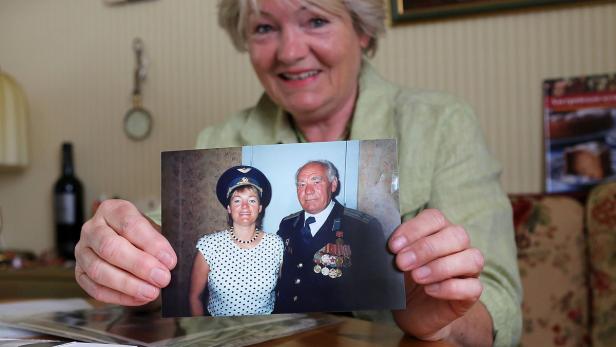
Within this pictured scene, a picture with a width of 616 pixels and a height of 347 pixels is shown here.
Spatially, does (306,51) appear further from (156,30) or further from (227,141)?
(156,30)

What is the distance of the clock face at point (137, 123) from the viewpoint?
2072 millimetres

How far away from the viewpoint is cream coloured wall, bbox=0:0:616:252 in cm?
160

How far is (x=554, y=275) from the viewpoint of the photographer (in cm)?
135

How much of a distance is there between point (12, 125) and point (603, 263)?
2027 mm

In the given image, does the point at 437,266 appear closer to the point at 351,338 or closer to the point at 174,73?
the point at 351,338

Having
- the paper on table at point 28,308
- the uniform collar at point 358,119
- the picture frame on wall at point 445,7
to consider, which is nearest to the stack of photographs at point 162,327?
the paper on table at point 28,308

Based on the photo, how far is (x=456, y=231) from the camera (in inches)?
24.9

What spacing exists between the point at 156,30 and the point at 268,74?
3.87ft

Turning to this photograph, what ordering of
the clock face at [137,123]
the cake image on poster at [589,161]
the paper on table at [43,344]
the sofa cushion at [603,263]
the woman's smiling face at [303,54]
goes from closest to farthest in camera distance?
the paper on table at [43,344] < the woman's smiling face at [303,54] < the sofa cushion at [603,263] < the cake image on poster at [589,161] < the clock face at [137,123]

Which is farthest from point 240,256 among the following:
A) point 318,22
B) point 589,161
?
point 589,161

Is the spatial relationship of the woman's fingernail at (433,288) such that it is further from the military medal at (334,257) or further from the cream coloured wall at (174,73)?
the cream coloured wall at (174,73)

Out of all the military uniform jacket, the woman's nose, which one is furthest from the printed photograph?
the woman's nose

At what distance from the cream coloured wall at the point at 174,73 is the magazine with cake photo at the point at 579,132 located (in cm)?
3

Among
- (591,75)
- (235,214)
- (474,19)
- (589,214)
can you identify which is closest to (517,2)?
(474,19)
